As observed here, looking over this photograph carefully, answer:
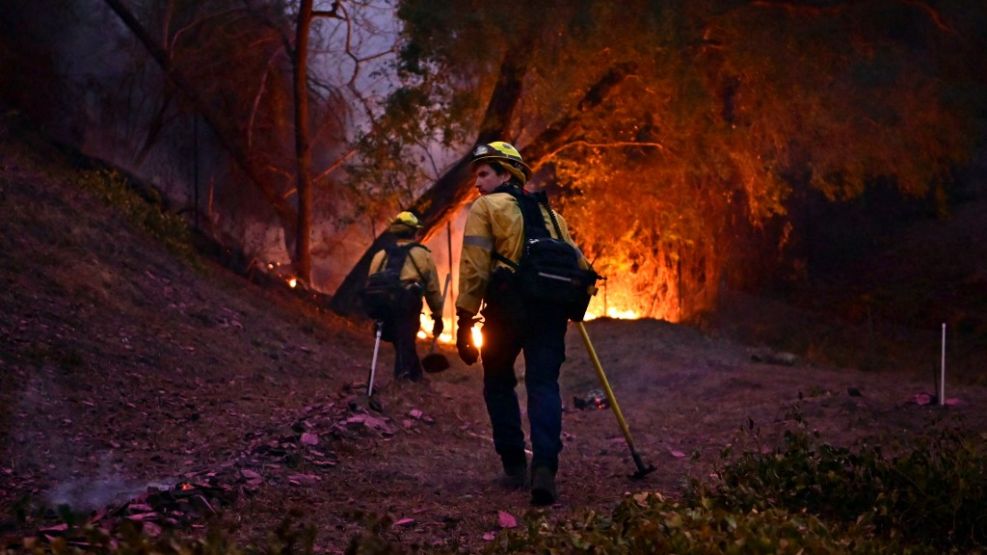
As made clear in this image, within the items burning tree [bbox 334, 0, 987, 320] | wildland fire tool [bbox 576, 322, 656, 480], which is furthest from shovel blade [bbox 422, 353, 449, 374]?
burning tree [bbox 334, 0, 987, 320]

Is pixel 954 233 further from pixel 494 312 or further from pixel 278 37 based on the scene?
pixel 494 312

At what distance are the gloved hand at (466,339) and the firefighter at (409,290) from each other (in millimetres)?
3969

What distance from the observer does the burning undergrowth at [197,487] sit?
447 centimetres

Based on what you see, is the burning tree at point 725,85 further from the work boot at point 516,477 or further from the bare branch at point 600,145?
the work boot at point 516,477

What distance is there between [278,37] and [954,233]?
1350cm

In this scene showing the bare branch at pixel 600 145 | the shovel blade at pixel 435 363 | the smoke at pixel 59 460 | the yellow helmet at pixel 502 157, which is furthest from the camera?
the bare branch at pixel 600 145

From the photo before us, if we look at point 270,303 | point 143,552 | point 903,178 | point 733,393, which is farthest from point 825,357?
point 143,552

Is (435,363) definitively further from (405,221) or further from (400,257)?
(405,221)

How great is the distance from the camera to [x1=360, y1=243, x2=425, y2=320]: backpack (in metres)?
10.6

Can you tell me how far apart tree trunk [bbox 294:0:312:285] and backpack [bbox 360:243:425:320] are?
8.42 metres

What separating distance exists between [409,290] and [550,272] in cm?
452

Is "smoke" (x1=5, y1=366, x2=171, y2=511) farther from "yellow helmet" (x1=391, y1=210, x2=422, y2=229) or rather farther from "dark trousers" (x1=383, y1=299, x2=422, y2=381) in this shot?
"yellow helmet" (x1=391, y1=210, x2=422, y2=229)

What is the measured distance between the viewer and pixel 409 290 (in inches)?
415

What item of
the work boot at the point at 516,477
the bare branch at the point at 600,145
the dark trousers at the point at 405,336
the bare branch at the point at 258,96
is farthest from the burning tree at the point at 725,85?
the work boot at the point at 516,477
